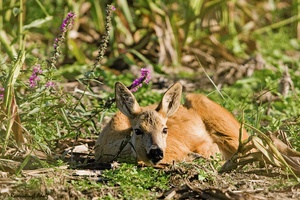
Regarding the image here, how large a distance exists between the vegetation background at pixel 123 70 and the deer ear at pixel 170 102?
353 mm

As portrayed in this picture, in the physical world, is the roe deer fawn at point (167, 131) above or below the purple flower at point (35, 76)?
below

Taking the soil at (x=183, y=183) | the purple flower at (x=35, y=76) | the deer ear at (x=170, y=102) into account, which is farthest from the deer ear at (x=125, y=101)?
the purple flower at (x=35, y=76)

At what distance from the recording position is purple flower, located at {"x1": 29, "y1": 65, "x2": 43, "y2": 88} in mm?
7031

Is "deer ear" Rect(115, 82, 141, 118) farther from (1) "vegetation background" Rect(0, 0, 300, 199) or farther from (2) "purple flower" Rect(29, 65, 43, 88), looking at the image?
(2) "purple flower" Rect(29, 65, 43, 88)

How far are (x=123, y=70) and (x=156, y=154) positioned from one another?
5.29 meters

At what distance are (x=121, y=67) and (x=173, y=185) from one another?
5682 mm

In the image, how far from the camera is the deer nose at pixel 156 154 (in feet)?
21.1

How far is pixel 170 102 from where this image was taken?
→ 715 centimetres

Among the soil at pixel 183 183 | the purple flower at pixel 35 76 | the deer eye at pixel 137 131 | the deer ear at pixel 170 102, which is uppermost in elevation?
the purple flower at pixel 35 76

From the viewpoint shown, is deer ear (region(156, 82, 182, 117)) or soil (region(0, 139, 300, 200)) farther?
deer ear (region(156, 82, 182, 117))

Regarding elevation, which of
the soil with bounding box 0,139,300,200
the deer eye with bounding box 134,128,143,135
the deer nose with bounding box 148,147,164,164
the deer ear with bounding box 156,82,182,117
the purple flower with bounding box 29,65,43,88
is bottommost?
the soil with bounding box 0,139,300,200

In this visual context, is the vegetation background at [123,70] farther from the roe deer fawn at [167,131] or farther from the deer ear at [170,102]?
the deer ear at [170,102]

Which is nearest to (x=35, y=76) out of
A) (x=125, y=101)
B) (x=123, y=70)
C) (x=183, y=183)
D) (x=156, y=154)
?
(x=125, y=101)

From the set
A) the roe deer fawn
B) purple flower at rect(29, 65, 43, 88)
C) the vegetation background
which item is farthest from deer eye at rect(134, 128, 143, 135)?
purple flower at rect(29, 65, 43, 88)
